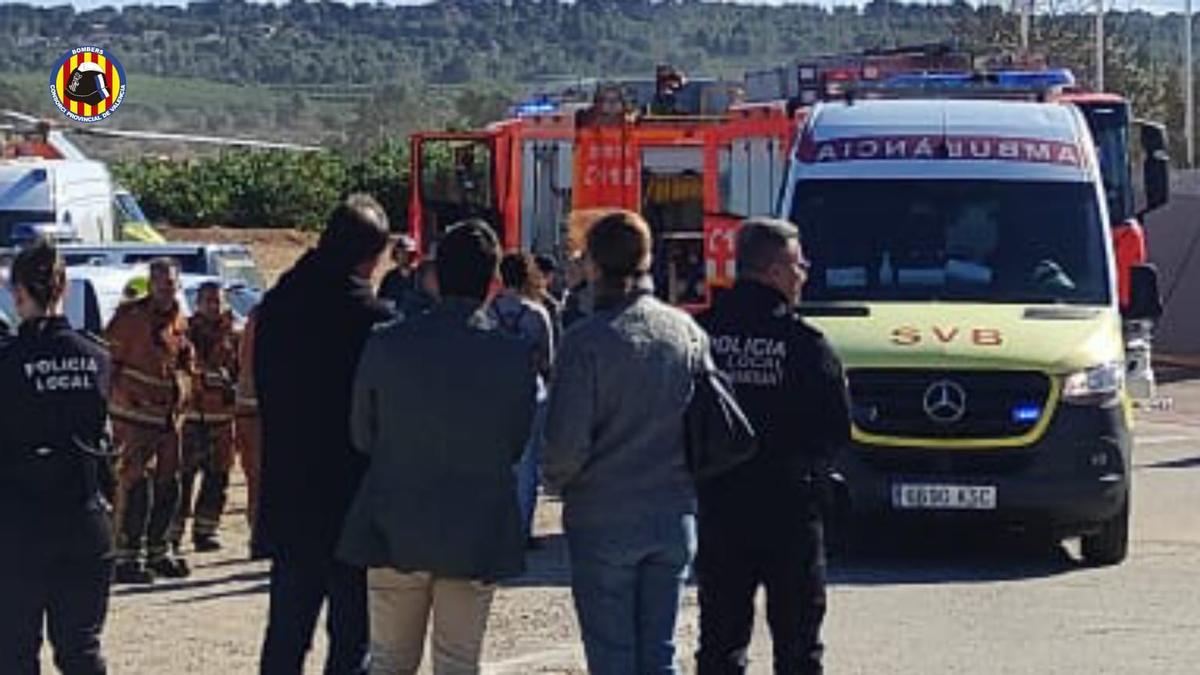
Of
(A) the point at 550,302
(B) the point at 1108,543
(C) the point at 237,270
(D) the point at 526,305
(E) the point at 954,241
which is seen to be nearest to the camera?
(D) the point at 526,305

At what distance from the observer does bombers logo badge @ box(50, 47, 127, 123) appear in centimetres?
2950

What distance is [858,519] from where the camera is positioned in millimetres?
14570

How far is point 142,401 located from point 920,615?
431cm

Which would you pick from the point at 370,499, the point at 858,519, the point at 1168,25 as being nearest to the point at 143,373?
the point at 858,519

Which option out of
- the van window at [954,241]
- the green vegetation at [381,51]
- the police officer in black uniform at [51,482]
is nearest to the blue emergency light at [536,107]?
the van window at [954,241]

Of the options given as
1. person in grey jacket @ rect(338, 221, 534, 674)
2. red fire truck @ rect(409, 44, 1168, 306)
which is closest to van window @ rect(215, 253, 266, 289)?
red fire truck @ rect(409, 44, 1168, 306)

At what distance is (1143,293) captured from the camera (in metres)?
15.6

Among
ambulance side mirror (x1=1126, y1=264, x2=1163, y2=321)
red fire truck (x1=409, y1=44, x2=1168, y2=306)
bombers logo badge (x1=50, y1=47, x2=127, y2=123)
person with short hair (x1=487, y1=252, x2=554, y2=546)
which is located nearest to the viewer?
person with short hair (x1=487, y1=252, x2=554, y2=546)

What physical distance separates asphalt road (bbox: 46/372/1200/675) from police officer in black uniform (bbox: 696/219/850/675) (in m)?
2.64

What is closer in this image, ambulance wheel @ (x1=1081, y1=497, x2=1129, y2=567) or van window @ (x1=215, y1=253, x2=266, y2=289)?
ambulance wheel @ (x1=1081, y1=497, x2=1129, y2=567)

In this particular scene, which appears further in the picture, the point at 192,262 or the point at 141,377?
the point at 192,262

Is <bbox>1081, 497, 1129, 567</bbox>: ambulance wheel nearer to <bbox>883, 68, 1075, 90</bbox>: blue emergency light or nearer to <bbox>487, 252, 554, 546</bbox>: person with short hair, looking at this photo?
<bbox>487, 252, 554, 546</bbox>: person with short hair

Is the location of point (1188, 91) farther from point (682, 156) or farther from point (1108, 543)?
point (1108, 543)

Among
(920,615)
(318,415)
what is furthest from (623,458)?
(920,615)
